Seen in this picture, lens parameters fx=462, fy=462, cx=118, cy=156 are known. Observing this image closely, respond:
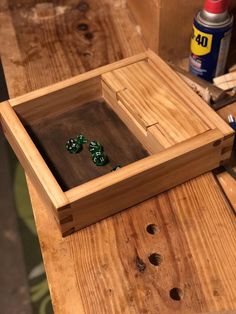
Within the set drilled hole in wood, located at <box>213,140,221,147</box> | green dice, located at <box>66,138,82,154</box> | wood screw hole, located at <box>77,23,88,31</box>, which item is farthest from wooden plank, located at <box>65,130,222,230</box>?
wood screw hole, located at <box>77,23,88,31</box>

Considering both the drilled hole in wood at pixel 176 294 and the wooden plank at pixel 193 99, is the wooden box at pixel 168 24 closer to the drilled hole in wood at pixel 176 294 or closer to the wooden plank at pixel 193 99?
the wooden plank at pixel 193 99

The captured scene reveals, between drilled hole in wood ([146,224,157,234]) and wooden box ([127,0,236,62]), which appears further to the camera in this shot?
wooden box ([127,0,236,62])

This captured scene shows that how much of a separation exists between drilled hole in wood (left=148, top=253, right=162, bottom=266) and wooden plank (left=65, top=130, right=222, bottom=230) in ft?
0.27

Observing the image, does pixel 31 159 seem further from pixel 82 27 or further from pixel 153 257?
pixel 82 27

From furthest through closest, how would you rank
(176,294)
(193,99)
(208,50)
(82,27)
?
(82,27) → (208,50) → (193,99) → (176,294)

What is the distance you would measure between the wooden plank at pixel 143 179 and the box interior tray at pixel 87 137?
60 millimetres

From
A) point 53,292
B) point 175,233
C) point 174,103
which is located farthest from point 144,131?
point 53,292

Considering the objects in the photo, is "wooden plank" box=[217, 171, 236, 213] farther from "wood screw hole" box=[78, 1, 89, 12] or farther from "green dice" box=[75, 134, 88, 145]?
"wood screw hole" box=[78, 1, 89, 12]

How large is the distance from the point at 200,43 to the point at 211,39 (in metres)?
0.02

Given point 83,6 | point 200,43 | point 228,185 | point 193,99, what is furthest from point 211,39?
point 83,6

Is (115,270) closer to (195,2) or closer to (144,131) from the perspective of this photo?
(144,131)

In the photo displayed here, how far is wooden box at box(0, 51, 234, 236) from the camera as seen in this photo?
625mm

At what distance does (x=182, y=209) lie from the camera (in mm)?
672

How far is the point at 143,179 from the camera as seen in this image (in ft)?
2.10
